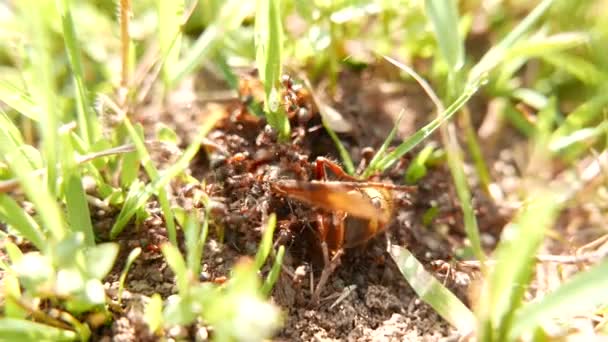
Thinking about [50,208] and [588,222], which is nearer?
[50,208]

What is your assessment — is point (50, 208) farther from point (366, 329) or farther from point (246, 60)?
point (246, 60)

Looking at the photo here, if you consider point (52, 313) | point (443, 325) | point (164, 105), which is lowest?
point (443, 325)

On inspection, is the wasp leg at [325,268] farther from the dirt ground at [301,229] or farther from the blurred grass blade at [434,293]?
the blurred grass blade at [434,293]

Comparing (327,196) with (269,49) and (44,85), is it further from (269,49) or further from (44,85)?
(44,85)

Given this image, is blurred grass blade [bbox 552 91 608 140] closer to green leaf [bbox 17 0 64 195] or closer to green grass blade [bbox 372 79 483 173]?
green grass blade [bbox 372 79 483 173]

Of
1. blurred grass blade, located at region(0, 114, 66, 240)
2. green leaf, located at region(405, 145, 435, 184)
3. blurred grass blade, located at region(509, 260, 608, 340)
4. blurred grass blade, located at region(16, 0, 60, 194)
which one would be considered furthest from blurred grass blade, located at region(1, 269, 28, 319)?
green leaf, located at region(405, 145, 435, 184)

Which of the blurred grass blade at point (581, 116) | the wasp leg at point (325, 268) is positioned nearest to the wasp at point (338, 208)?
the wasp leg at point (325, 268)

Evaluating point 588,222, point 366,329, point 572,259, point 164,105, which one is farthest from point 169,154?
point 588,222
